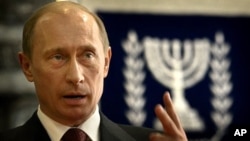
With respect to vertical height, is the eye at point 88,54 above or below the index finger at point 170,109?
above

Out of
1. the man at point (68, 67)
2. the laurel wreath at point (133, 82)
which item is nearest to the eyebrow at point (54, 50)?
the man at point (68, 67)

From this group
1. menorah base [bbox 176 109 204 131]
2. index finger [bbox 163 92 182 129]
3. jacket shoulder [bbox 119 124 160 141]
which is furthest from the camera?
menorah base [bbox 176 109 204 131]

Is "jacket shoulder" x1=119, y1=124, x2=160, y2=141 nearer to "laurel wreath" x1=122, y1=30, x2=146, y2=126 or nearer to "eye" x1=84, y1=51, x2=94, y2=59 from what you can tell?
"eye" x1=84, y1=51, x2=94, y2=59

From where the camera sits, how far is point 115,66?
5.72ft

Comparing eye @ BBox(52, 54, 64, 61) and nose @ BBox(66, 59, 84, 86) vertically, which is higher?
eye @ BBox(52, 54, 64, 61)

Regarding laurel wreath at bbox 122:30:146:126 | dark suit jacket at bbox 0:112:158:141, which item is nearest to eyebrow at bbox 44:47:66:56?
dark suit jacket at bbox 0:112:158:141

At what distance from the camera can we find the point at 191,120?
5.72 feet

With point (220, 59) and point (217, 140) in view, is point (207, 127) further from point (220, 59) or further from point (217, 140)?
point (220, 59)

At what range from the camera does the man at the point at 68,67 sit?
2.06ft

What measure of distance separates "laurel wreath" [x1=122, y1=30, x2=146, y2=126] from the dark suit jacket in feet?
3.28

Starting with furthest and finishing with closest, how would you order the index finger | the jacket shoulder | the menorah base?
the menorah base, the jacket shoulder, the index finger

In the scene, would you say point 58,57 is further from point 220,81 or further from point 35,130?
point 220,81

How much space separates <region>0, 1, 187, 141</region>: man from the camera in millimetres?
629

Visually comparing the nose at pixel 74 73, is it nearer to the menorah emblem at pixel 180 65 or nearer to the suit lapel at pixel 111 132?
the suit lapel at pixel 111 132
